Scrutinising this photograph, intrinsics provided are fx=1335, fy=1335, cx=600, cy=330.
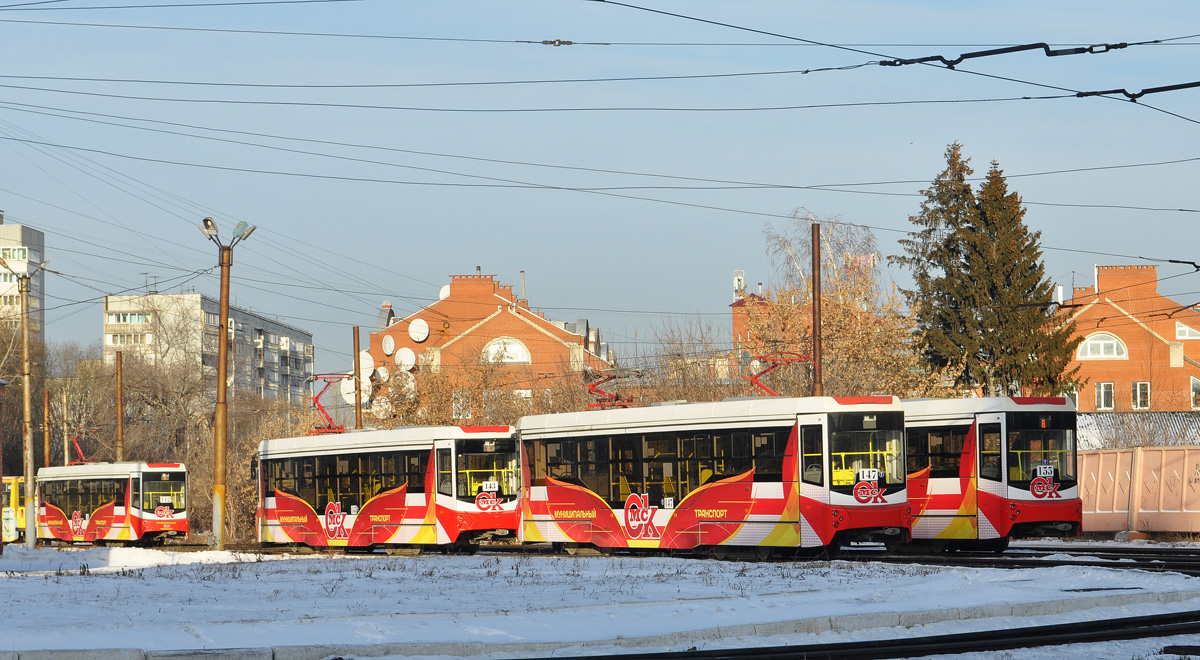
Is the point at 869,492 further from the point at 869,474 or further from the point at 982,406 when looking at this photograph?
the point at 982,406

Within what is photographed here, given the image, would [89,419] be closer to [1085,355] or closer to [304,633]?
[1085,355]

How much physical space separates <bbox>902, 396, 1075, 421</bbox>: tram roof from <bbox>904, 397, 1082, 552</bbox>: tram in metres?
0.02

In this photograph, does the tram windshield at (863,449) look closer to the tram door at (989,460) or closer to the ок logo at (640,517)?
the tram door at (989,460)

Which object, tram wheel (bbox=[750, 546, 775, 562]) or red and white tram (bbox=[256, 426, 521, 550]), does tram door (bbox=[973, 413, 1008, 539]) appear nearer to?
tram wheel (bbox=[750, 546, 775, 562])

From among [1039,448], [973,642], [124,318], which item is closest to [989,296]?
[1039,448]

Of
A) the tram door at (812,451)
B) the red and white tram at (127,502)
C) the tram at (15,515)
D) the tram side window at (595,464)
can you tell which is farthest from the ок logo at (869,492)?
the tram at (15,515)

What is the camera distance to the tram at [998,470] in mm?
24547

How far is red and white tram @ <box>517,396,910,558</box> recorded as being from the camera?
74.4 feet

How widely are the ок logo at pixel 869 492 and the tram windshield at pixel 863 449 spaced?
104mm

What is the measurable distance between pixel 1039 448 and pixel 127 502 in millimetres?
28989

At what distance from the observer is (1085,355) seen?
78.9 meters

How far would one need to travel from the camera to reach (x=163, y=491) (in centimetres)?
4241

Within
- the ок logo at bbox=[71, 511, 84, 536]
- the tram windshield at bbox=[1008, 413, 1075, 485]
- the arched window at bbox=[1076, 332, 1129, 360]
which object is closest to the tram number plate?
the tram windshield at bbox=[1008, 413, 1075, 485]

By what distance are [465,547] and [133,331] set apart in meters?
125
